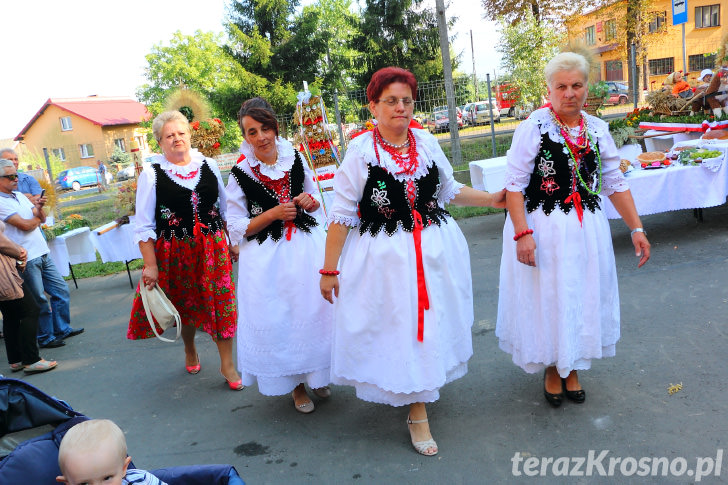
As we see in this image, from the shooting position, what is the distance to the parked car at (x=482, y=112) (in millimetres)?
13852

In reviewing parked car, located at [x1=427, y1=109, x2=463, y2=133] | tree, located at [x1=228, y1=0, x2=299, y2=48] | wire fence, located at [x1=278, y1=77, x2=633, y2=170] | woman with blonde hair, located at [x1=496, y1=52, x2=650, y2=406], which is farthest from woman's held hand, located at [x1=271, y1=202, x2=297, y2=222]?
tree, located at [x1=228, y1=0, x2=299, y2=48]

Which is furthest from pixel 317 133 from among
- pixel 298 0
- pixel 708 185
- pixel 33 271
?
pixel 298 0

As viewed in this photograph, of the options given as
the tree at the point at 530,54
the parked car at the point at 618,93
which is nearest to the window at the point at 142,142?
the tree at the point at 530,54

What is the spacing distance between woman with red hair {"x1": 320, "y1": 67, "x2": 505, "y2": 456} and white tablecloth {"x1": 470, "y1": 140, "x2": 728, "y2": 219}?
399cm

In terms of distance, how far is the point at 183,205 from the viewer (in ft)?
13.2

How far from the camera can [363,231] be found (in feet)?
10.0

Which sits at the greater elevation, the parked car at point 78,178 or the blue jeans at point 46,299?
the parked car at point 78,178

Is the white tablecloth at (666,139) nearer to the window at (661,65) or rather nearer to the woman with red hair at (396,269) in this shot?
the woman with red hair at (396,269)

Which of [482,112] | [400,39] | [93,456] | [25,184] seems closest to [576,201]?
[93,456]

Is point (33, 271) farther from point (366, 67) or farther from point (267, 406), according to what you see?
point (366, 67)

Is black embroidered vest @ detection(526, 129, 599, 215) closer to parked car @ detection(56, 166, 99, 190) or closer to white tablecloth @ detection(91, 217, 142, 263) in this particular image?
white tablecloth @ detection(91, 217, 142, 263)

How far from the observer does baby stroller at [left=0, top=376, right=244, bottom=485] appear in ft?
6.57

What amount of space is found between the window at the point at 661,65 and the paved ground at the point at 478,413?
104 ft

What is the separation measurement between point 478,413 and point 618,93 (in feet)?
66.0
